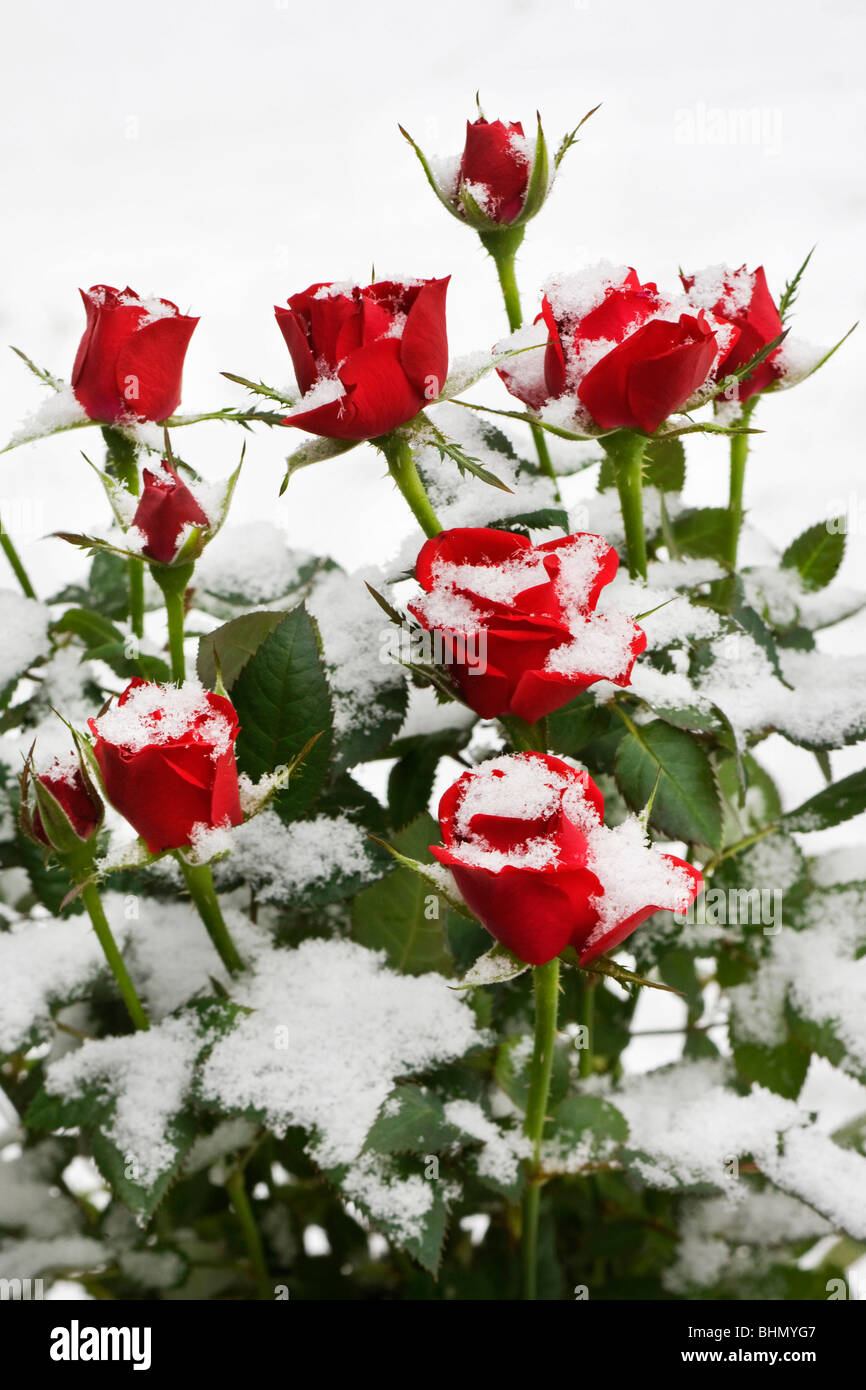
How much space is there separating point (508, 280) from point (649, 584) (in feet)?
0.43

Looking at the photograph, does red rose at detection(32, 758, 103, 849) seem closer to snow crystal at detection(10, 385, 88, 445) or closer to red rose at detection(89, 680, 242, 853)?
red rose at detection(89, 680, 242, 853)

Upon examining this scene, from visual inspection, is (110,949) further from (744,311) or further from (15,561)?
(744,311)

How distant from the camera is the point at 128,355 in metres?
0.47

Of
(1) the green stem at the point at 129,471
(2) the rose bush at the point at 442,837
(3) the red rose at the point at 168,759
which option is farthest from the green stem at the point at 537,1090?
(1) the green stem at the point at 129,471

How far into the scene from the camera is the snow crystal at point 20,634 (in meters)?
0.53

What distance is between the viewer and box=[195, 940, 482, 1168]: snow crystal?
0.44 metres

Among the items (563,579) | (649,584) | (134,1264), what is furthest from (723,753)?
(134,1264)

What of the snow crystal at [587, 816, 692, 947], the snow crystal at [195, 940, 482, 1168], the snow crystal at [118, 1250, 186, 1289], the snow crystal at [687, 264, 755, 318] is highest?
the snow crystal at [687, 264, 755, 318]

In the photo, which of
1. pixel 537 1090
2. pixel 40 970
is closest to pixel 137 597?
pixel 40 970

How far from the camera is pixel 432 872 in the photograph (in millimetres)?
395

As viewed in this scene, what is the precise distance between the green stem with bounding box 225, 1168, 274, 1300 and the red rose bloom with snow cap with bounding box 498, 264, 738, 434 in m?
0.33

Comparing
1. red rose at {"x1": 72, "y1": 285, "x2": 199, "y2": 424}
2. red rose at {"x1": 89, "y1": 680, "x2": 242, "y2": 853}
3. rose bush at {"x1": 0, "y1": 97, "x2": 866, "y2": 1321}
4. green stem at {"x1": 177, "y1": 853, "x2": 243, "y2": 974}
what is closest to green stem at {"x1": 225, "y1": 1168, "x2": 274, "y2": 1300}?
rose bush at {"x1": 0, "y1": 97, "x2": 866, "y2": 1321}

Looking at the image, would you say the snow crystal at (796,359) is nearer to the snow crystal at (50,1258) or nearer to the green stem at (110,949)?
→ the green stem at (110,949)

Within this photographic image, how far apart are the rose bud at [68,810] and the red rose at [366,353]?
0.44 ft
